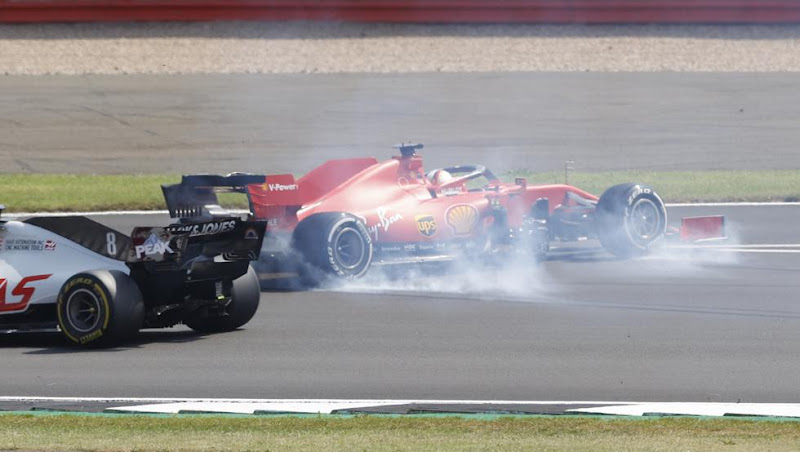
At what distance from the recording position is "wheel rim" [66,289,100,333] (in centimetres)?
1060

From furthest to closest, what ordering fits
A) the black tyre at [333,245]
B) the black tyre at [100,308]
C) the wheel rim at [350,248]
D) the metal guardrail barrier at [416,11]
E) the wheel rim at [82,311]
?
1. the metal guardrail barrier at [416,11]
2. the wheel rim at [350,248]
3. the black tyre at [333,245]
4. the wheel rim at [82,311]
5. the black tyre at [100,308]

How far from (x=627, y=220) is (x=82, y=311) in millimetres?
8024

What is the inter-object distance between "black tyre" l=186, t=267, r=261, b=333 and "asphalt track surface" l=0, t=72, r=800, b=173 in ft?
43.3

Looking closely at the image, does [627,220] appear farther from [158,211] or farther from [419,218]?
[158,211]

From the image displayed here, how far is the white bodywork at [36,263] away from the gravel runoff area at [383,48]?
22603 millimetres

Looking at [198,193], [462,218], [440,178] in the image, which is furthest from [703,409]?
[440,178]

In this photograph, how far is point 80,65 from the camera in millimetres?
33312

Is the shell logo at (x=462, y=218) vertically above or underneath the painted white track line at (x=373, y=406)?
above

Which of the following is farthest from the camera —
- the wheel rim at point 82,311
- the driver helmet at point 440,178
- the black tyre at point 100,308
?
the driver helmet at point 440,178

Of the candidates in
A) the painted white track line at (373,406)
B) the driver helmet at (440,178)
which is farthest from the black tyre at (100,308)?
the driver helmet at (440,178)

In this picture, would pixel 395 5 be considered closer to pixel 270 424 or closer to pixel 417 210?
pixel 417 210

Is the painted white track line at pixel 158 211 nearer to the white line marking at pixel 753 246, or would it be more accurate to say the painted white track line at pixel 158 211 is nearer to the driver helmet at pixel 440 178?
the white line marking at pixel 753 246

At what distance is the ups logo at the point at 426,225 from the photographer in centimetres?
1541

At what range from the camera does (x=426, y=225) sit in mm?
15445
